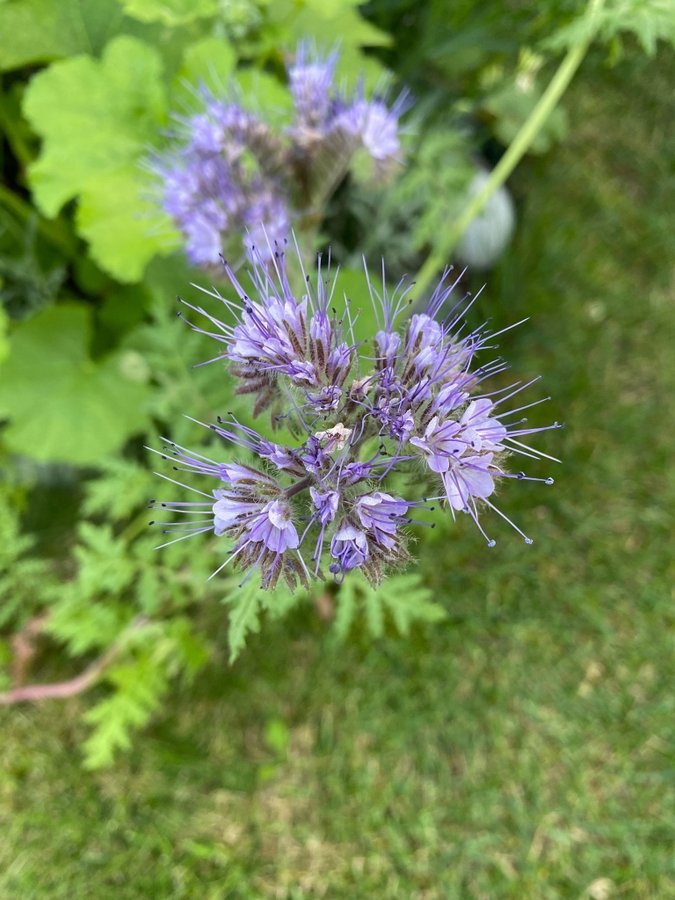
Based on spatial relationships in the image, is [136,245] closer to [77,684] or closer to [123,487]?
[123,487]

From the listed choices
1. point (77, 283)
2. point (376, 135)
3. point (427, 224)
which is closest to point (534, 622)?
point (427, 224)

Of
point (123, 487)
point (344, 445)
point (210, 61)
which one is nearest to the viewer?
point (344, 445)

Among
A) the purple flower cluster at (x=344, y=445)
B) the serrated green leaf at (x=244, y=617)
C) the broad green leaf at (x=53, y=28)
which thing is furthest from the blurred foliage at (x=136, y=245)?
the purple flower cluster at (x=344, y=445)

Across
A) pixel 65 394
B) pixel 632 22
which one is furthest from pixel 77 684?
pixel 632 22

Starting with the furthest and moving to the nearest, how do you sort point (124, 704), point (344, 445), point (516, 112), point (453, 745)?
1. point (516, 112)
2. point (453, 745)
3. point (124, 704)
4. point (344, 445)

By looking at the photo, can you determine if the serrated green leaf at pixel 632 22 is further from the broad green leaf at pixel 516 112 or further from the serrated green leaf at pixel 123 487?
the serrated green leaf at pixel 123 487

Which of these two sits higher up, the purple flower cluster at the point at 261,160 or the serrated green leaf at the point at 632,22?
the serrated green leaf at the point at 632,22

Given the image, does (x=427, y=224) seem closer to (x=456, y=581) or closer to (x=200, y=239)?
(x=200, y=239)
